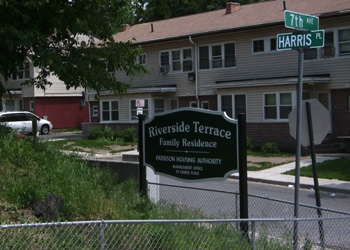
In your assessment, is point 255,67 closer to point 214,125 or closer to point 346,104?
point 346,104

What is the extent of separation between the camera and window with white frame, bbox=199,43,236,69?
90.9 feet

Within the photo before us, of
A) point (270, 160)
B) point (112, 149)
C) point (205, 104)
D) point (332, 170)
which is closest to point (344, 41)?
point (270, 160)

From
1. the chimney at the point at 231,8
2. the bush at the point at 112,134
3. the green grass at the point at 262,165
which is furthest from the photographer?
the chimney at the point at 231,8

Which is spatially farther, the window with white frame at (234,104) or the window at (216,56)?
the window at (216,56)

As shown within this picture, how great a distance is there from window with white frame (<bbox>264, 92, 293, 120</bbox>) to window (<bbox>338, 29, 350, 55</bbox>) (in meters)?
2.98

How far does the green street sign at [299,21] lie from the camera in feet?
22.8

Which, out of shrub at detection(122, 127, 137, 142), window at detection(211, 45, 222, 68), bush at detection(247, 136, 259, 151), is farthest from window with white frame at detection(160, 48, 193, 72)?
bush at detection(247, 136, 259, 151)

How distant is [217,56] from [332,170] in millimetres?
12130

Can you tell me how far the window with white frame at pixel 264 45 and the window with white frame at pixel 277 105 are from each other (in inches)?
100.0

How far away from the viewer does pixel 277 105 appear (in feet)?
80.0

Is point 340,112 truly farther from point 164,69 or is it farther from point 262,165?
point 164,69

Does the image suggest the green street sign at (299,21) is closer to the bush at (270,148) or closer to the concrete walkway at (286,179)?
the concrete walkway at (286,179)

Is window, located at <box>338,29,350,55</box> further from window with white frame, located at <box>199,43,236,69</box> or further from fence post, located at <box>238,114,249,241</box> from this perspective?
A: fence post, located at <box>238,114,249,241</box>

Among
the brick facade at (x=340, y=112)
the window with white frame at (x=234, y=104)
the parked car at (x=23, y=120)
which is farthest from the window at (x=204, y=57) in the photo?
the parked car at (x=23, y=120)
